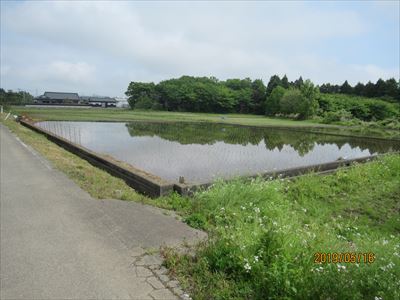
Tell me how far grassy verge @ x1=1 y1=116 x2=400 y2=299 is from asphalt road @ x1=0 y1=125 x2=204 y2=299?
0.37 metres

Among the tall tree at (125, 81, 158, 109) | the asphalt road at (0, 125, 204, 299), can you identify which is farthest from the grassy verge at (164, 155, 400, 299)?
the tall tree at (125, 81, 158, 109)

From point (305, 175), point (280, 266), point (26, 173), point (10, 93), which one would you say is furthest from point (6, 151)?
point (10, 93)

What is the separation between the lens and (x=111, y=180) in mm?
8281

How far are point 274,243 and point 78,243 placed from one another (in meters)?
2.55

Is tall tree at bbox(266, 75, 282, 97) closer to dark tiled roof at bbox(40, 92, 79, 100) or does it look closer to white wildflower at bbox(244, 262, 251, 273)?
dark tiled roof at bbox(40, 92, 79, 100)

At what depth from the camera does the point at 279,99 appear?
208 ft

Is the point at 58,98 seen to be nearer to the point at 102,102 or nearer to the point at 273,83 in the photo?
the point at 102,102

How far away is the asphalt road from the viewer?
340 centimetres

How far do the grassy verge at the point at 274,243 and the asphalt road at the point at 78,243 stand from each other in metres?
0.37

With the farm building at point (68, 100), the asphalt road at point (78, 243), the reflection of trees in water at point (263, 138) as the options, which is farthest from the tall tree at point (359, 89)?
the asphalt road at point (78, 243)

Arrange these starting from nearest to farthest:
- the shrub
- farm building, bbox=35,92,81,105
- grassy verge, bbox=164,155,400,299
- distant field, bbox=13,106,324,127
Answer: grassy verge, bbox=164,155,400,299, distant field, bbox=13,106,324,127, the shrub, farm building, bbox=35,92,81,105

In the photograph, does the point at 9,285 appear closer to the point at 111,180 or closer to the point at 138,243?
the point at 138,243

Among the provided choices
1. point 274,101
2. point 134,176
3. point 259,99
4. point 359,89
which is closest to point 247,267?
point 134,176

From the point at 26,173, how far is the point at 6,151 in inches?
161
